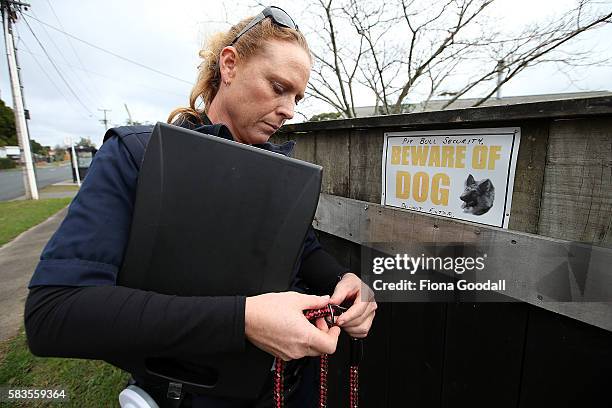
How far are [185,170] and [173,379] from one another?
1.98 feet

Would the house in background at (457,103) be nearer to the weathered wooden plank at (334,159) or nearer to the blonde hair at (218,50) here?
the weathered wooden plank at (334,159)

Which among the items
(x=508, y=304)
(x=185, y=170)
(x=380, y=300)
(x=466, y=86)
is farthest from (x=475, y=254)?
(x=466, y=86)

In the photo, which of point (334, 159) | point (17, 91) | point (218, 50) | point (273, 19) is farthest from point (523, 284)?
point (17, 91)

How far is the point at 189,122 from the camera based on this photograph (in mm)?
1043

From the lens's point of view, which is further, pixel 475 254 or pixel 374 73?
pixel 374 73

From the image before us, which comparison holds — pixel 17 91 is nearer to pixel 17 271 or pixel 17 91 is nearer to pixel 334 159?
pixel 17 271

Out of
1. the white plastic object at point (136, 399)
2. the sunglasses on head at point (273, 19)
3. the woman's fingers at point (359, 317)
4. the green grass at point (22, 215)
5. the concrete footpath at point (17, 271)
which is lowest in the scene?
the concrete footpath at point (17, 271)

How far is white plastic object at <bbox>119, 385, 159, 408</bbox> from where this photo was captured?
0.89m

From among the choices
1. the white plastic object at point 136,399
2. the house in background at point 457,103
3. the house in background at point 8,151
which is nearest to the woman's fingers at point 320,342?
the white plastic object at point 136,399

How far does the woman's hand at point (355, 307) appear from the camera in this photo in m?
0.94

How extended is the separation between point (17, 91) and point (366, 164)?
14411 mm

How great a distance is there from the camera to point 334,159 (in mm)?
1766

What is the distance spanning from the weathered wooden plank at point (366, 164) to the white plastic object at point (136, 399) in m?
1.17

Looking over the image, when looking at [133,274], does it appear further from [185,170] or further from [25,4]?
[25,4]
